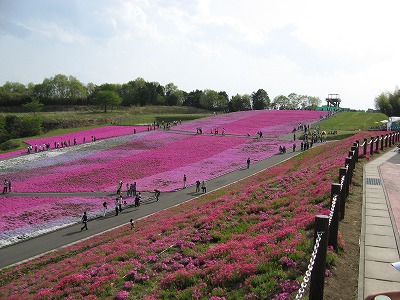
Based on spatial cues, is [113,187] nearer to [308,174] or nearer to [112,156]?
[112,156]

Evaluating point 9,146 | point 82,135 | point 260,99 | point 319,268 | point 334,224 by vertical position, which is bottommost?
point 9,146

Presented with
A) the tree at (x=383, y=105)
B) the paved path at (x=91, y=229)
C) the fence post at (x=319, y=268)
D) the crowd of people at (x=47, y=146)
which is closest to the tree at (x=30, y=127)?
the crowd of people at (x=47, y=146)

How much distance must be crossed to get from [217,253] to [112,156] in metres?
48.5

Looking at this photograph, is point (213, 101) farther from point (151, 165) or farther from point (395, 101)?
point (151, 165)

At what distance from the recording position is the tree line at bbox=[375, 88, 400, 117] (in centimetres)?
11930

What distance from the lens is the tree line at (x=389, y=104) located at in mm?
119300

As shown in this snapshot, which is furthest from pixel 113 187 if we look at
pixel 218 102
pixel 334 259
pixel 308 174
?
pixel 218 102

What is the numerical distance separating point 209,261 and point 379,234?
5751 millimetres

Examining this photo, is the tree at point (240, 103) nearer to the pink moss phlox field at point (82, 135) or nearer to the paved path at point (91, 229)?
the pink moss phlox field at point (82, 135)

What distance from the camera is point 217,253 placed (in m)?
12.4

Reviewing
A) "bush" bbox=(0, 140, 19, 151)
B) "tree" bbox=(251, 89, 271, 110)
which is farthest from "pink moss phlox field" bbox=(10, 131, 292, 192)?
"tree" bbox=(251, 89, 271, 110)

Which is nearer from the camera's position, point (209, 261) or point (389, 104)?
point (209, 261)

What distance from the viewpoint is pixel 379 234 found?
11.2 meters

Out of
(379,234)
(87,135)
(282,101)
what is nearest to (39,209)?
(379,234)
